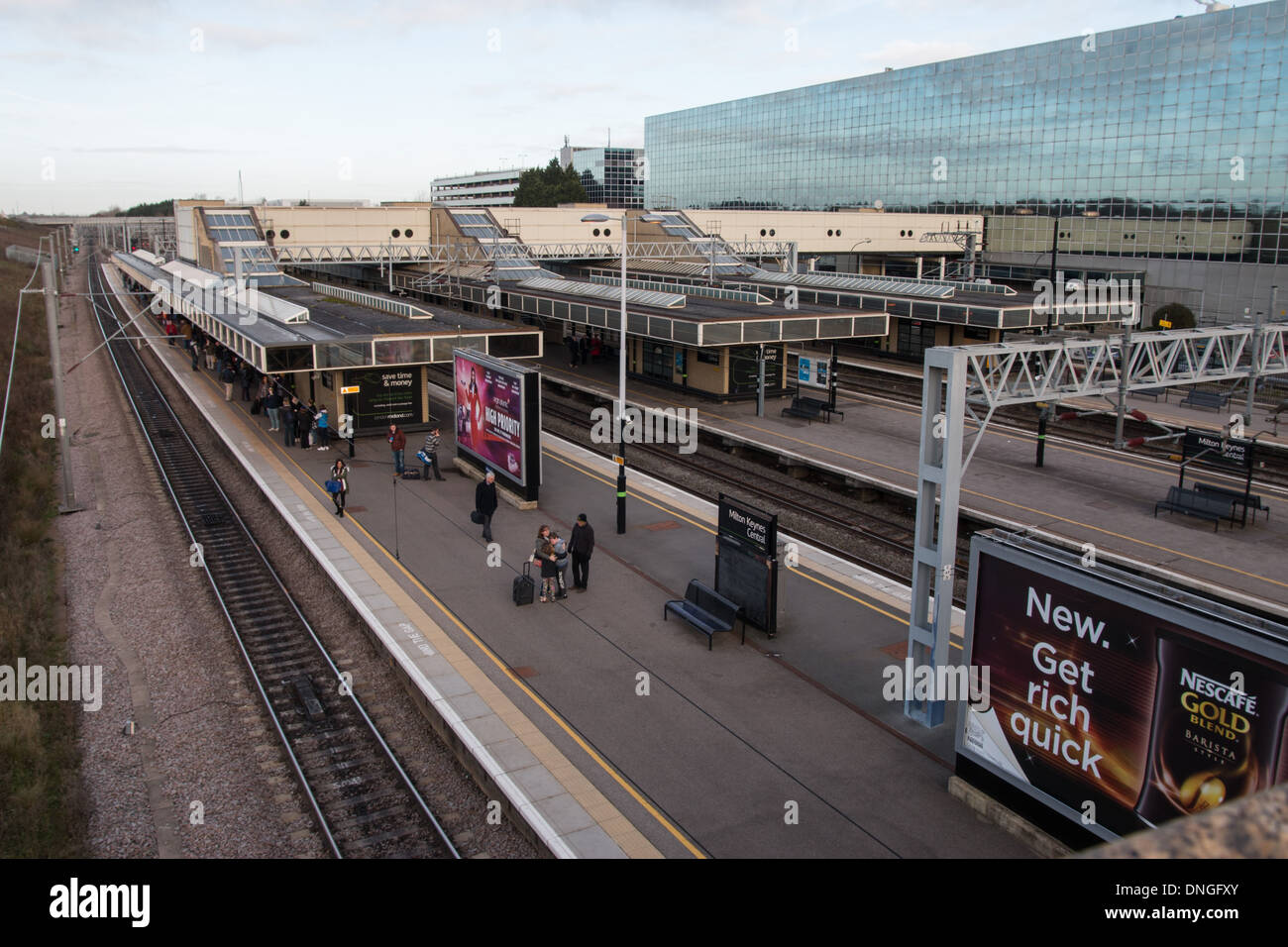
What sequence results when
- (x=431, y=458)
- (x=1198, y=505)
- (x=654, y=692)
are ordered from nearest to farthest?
(x=654, y=692), (x=1198, y=505), (x=431, y=458)

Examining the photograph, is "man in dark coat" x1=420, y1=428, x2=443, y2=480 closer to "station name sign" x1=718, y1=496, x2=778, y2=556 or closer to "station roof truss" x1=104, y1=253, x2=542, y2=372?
"station roof truss" x1=104, y1=253, x2=542, y2=372

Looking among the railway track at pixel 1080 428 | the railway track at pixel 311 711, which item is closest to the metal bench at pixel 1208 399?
the railway track at pixel 1080 428

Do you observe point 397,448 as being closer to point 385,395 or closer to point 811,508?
point 385,395

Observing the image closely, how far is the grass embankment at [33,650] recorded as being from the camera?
36.4 ft

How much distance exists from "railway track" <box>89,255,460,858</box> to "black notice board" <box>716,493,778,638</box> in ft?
20.2

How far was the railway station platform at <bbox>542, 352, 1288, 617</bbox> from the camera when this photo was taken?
63.8 feet

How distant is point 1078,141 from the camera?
67.1m

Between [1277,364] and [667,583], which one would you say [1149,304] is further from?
[667,583]

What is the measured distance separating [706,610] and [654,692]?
2.61 meters

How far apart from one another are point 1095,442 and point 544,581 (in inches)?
842

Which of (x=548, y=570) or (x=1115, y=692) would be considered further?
(x=548, y=570)

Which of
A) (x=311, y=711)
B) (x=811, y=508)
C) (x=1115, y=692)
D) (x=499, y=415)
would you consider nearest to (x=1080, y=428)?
(x=811, y=508)

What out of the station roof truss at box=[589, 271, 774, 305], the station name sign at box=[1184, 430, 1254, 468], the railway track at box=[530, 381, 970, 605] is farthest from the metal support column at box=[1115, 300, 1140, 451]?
the station roof truss at box=[589, 271, 774, 305]
